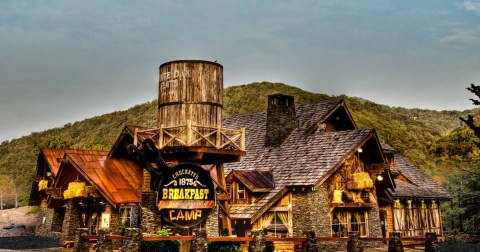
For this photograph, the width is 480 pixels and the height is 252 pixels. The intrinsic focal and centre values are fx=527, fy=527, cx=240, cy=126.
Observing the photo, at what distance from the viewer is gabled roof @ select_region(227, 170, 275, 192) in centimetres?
2928

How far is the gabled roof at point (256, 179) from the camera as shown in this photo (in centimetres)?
2928

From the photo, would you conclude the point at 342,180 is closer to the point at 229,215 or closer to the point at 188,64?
the point at 229,215

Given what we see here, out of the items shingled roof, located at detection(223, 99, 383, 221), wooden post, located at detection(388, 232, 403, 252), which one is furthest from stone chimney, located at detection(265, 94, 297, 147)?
wooden post, located at detection(388, 232, 403, 252)

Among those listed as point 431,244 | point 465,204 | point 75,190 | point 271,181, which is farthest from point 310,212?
point 465,204

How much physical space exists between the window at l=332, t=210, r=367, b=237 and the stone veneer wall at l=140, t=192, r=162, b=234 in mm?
10932

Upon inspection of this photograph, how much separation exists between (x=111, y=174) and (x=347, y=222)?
45.3 ft

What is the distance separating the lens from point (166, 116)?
945 inches

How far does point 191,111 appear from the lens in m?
23.7

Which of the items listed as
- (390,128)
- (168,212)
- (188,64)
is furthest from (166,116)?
(390,128)

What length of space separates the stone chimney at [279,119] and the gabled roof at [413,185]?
8.72m

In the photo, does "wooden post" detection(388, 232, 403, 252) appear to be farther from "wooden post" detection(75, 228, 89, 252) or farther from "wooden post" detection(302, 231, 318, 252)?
"wooden post" detection(75, 228, 89, 252)

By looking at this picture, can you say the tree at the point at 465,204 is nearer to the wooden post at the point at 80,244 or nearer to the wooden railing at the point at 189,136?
the wooden railing at the point at 189,136

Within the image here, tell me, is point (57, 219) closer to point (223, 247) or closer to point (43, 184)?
point (43, 184)

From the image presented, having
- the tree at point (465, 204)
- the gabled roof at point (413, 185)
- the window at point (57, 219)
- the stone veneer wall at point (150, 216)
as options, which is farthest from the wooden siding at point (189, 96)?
the tree at point (465, 204)
